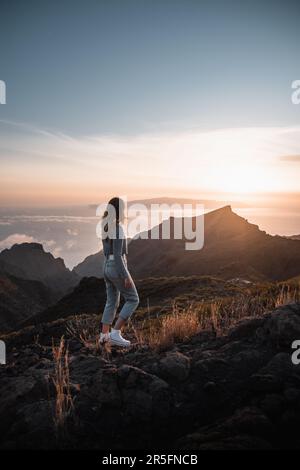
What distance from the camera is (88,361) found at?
677cm

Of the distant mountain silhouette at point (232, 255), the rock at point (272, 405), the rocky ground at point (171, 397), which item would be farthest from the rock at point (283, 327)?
the distant mountain silhouette at point (232, 255)

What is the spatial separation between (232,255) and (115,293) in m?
76.0

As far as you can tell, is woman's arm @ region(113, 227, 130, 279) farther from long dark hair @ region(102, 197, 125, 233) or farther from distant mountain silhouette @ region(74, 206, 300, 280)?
distant mountain silhouette @ region(74, 206, 300, 280)

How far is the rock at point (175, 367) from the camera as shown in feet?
19.6

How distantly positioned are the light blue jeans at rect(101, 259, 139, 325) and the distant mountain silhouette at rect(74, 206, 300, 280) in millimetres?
40292

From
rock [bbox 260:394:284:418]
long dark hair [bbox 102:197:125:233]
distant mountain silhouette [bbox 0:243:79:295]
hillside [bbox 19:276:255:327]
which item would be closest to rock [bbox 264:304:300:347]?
rock [bbox 260:394:284:418]

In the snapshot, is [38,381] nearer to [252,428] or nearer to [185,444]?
[185,444]

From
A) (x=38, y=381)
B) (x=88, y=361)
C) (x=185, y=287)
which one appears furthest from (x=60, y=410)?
Result: (x=185, y=287)

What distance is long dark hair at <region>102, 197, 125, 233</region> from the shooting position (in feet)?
24.8

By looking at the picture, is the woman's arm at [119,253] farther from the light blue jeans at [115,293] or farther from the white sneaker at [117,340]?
the white sneaker at [117,340]

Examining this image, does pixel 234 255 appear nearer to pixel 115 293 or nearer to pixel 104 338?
pixel 115 293

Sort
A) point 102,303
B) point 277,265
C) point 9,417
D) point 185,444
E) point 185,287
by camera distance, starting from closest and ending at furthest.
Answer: point 185,444 < point 9,417 < point 185,287 < point 102,303 < point 277,265

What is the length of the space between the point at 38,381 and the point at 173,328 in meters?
2.61

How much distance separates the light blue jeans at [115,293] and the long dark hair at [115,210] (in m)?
0.72
